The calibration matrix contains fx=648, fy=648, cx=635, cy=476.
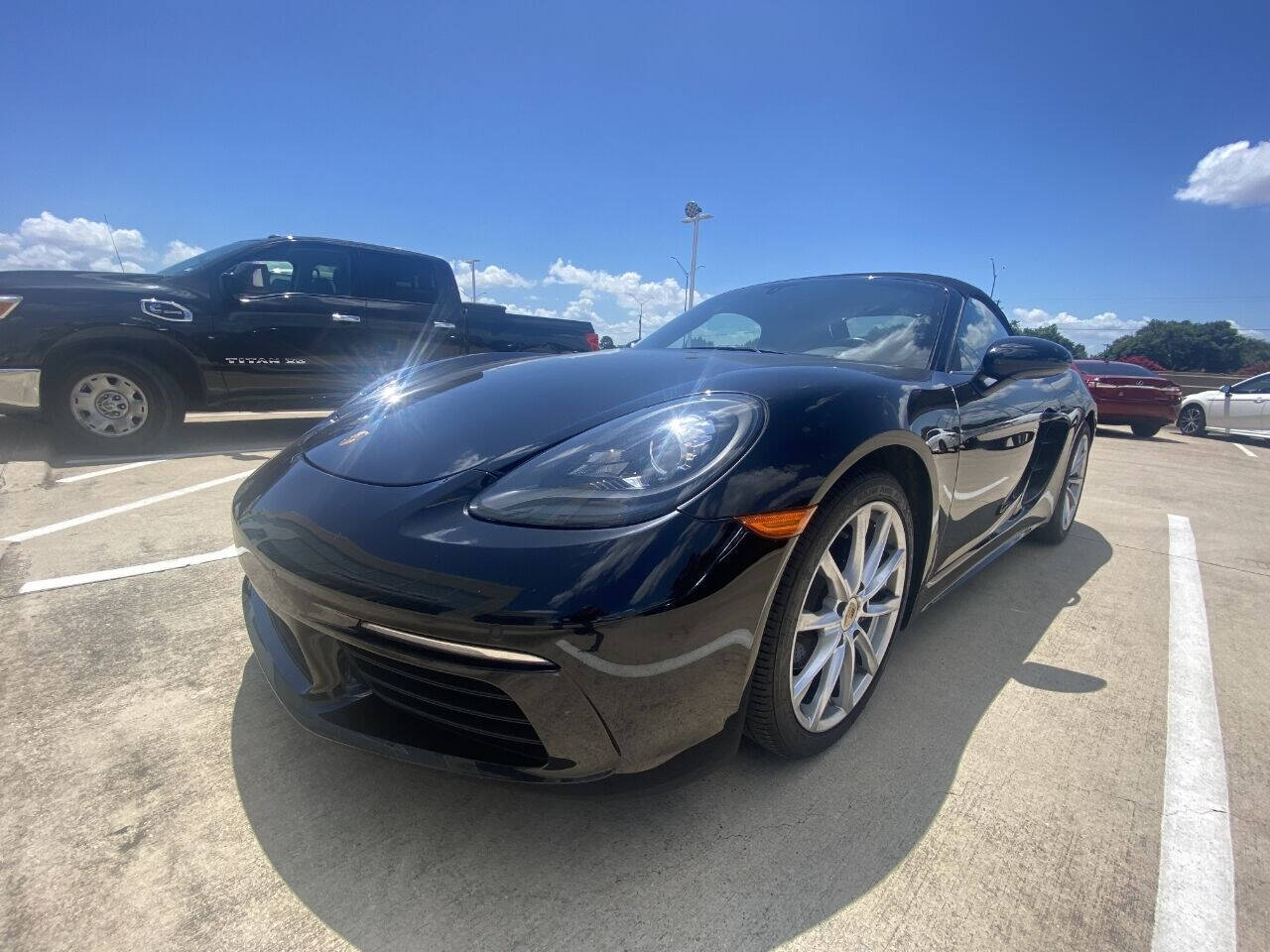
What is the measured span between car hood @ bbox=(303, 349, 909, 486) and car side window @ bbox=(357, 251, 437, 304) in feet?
13.7

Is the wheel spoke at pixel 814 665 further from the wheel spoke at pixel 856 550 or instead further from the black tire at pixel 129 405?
the black tire at pixel 129 405

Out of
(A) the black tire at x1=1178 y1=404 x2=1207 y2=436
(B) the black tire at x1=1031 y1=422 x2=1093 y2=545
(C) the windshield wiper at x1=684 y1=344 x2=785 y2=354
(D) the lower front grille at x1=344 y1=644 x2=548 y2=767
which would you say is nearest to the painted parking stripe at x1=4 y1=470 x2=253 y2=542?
(C) the windshield wiper at x1=684 y1=344 x2=785 y2=354

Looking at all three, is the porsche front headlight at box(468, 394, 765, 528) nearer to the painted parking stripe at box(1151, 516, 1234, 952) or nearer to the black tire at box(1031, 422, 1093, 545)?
the painted parking stripe at box(1151, 516, 1234, 952)

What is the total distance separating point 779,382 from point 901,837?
1.10 meters

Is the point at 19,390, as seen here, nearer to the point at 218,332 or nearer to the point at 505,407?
the point at 218,332

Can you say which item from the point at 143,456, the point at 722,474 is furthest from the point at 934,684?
the point at 143,456

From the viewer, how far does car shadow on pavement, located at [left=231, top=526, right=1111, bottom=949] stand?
1.22 meters

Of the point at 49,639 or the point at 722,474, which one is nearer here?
the point at 722,474

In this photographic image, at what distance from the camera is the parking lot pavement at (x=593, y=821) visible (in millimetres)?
1226

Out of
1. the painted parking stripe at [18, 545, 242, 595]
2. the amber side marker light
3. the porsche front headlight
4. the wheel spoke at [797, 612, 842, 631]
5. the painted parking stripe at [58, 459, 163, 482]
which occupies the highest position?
the porsche front headlight

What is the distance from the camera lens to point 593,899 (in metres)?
1.27

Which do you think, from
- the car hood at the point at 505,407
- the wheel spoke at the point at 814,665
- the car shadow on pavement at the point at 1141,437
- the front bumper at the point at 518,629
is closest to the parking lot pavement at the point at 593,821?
the front bumper at the point at 518,629

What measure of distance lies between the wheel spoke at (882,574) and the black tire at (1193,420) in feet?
41.8

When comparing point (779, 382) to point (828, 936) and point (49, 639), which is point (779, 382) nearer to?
point (828, 936)
